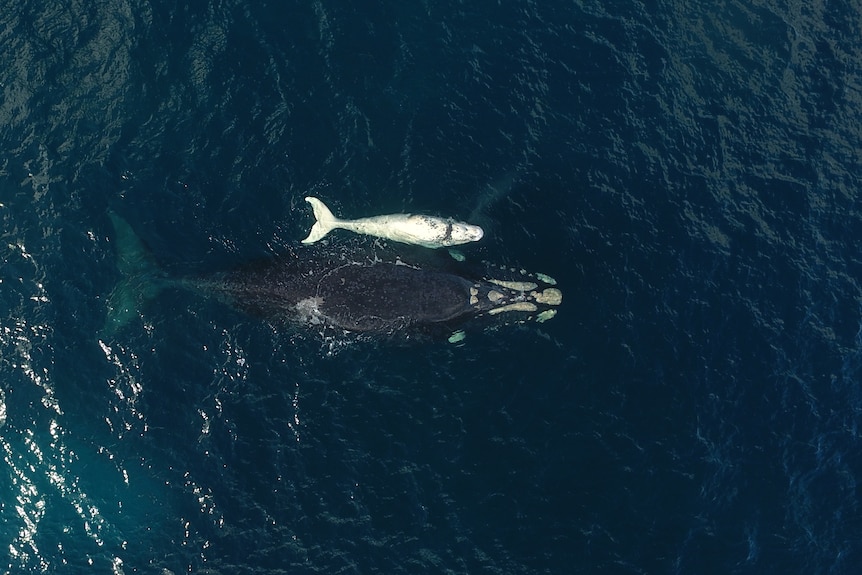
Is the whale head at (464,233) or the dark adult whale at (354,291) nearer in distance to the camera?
the dark adult whale at (354,291)

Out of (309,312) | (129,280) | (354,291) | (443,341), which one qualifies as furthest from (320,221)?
(129,280)

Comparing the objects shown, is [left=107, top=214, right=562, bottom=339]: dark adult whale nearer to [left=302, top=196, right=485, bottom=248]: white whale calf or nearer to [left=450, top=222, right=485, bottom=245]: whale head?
[left=302, top=196, right=485, bottom=248]: white whale calf

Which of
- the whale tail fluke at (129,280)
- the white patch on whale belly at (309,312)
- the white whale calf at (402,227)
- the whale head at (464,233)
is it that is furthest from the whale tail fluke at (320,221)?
the whale tail fluke at (129,280)

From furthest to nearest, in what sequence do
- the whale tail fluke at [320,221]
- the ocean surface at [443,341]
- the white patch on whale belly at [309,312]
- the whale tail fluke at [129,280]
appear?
the whale tail fluke at [320,221], the white patch on whale belly at [309,312], the whale tail fluke at [129,280], the ocean surface at [443,341]

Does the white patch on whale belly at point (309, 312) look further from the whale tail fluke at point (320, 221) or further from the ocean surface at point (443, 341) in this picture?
the whale tail fluke at point (320, 221)

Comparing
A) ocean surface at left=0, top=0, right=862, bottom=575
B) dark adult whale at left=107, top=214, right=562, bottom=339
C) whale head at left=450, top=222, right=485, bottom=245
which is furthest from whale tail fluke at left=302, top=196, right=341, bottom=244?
whale head at left=450, top=222, right=485, bottom=245
